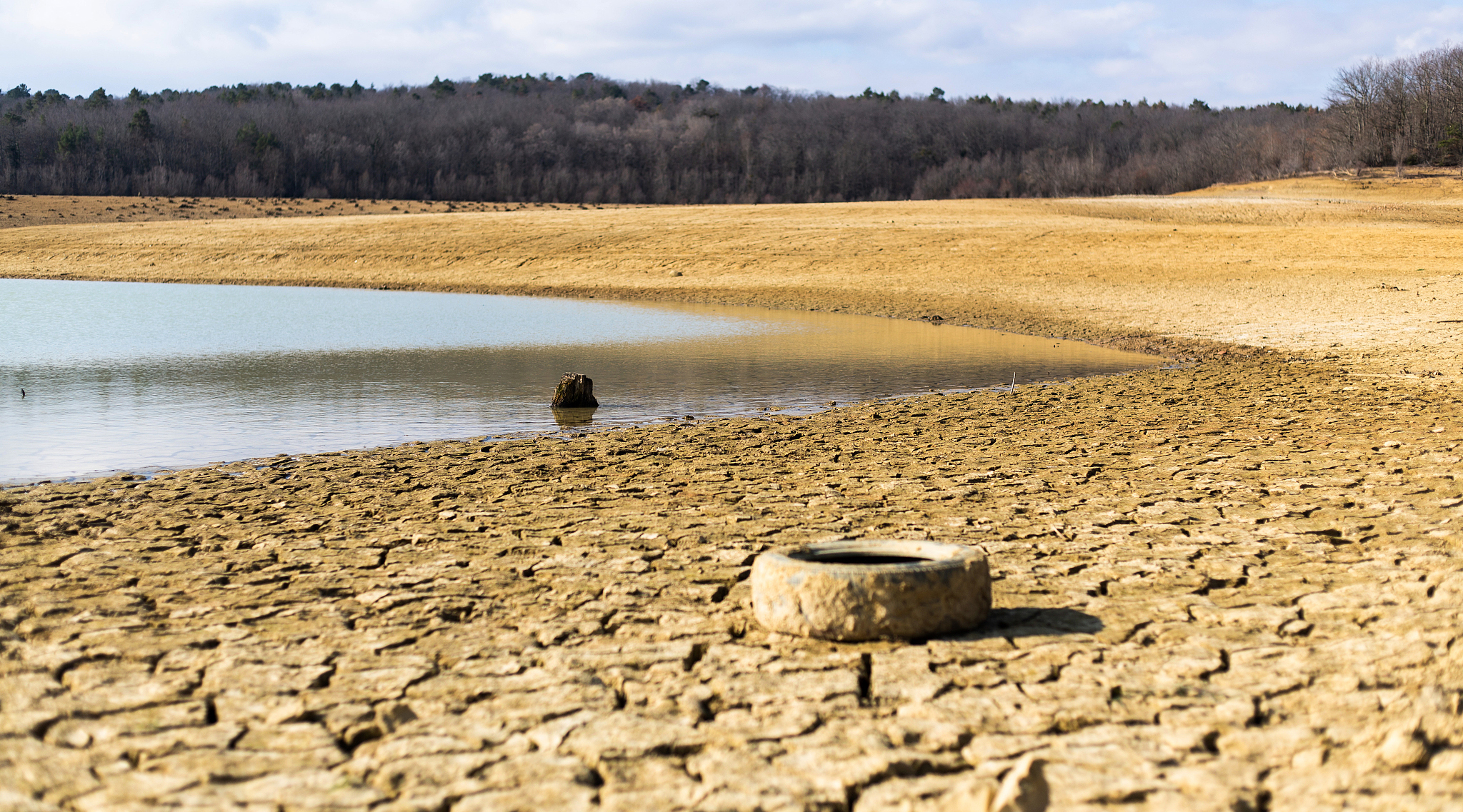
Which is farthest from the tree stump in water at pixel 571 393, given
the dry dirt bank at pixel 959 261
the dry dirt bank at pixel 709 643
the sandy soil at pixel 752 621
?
the dry dirt bank at pixel 959 261

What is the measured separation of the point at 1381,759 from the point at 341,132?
105430 mm

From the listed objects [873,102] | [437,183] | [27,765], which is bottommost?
[27,765]

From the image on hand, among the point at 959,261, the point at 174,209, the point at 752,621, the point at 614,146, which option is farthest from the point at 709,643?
the point at 614,146

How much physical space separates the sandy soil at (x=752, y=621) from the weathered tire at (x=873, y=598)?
0.10 metres

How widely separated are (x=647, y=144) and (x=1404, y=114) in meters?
68.1

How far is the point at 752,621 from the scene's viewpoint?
14.5 ft

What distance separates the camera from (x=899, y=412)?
10.2 metres

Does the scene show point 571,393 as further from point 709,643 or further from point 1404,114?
point 1404,114

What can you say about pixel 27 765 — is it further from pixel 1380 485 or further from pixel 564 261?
pixel 564 261

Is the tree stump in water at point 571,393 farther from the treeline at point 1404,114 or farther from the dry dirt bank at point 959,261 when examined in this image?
the treeline at point 1404,114

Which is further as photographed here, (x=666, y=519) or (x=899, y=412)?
(x=899, y=412)

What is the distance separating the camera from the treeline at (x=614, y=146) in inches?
3228

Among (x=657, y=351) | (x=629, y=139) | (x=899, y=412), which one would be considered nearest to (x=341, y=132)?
(x=629, y=139)

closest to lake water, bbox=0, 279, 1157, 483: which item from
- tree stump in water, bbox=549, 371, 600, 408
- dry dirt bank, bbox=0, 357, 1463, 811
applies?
tree stump in water, bbox=549, 371, 600, 408
